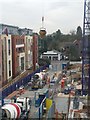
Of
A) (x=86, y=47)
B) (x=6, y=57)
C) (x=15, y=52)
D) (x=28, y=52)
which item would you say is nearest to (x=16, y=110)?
(x=86, y=47)

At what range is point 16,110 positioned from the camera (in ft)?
11.4

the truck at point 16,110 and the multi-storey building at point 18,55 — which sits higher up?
the multi-storey building at point 18,55

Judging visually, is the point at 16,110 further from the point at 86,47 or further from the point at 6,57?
the point at 6,57

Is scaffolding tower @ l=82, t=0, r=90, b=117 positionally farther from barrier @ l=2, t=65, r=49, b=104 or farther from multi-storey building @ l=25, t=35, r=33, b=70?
multi-storey building @ l=25, t=35, r=33, b=70

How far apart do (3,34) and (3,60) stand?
0.68 metres

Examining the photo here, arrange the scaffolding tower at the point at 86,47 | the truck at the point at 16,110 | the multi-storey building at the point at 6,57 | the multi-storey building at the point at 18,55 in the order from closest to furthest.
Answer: the truck at the point at 16,110 < the scaffolding tower at the point at 86,47 < the multi-storey building at the point at 6,57 < the multi-storey building at the point at 18,55

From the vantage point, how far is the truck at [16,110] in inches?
131

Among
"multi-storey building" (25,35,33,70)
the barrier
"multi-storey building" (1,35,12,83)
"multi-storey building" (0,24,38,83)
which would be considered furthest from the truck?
"multi-storey building" (25,35,33,70)

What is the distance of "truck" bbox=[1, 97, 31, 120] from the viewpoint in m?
3.33

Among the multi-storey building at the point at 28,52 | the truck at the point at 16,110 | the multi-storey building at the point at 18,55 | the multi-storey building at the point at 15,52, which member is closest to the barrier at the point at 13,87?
the multi-storey building at the point at 15,52

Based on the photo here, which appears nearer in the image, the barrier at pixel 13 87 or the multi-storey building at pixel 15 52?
the barrier at pixel 13 87

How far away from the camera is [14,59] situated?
740 cm

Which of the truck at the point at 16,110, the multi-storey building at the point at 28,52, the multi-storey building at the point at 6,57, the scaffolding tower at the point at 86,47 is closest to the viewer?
the truck at the point at 16,110

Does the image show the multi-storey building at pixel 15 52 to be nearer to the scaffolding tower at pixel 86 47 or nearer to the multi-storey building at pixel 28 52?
the multi-storey building at pixel 28 52
